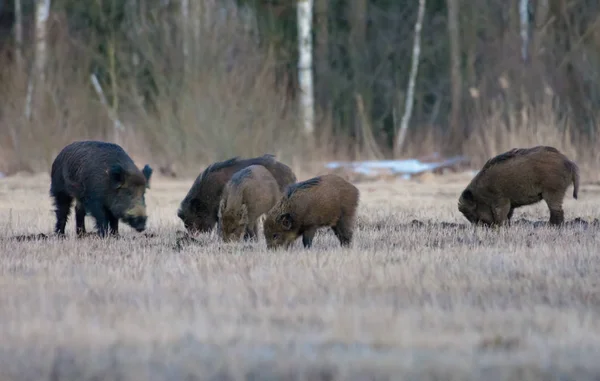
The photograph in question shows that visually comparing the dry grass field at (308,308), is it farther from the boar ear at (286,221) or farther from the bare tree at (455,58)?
the bare tree at (455,58)

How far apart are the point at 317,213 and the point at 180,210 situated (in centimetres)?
258

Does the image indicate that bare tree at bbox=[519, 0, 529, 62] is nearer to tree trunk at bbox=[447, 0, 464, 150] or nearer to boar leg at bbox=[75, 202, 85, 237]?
tree trunk at bbox=[447, 0, 464, 150]

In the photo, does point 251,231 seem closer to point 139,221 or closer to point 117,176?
point 139,221

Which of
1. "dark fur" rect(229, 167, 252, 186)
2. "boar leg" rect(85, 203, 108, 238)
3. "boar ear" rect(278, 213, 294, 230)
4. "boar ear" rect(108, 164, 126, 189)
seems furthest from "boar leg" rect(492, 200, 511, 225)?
"boar leg" rect(85, 203, 108, 238)

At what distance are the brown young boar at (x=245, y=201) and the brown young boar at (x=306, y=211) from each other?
2.53 ft

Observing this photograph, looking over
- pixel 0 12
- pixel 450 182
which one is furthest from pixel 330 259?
pixel 0 12

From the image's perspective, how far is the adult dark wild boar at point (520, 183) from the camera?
37.4 feet

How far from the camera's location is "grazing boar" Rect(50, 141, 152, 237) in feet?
35.9

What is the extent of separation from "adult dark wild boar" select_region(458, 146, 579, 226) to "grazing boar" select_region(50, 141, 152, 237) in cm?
353

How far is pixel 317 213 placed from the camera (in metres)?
9.59

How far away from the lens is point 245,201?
1053 cm

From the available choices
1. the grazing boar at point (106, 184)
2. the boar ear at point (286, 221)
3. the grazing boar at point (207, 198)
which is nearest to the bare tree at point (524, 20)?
the grazing boar at point (207, 198)

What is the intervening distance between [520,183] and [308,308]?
549 centimetres

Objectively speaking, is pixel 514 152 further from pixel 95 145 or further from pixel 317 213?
pixel 95 145
